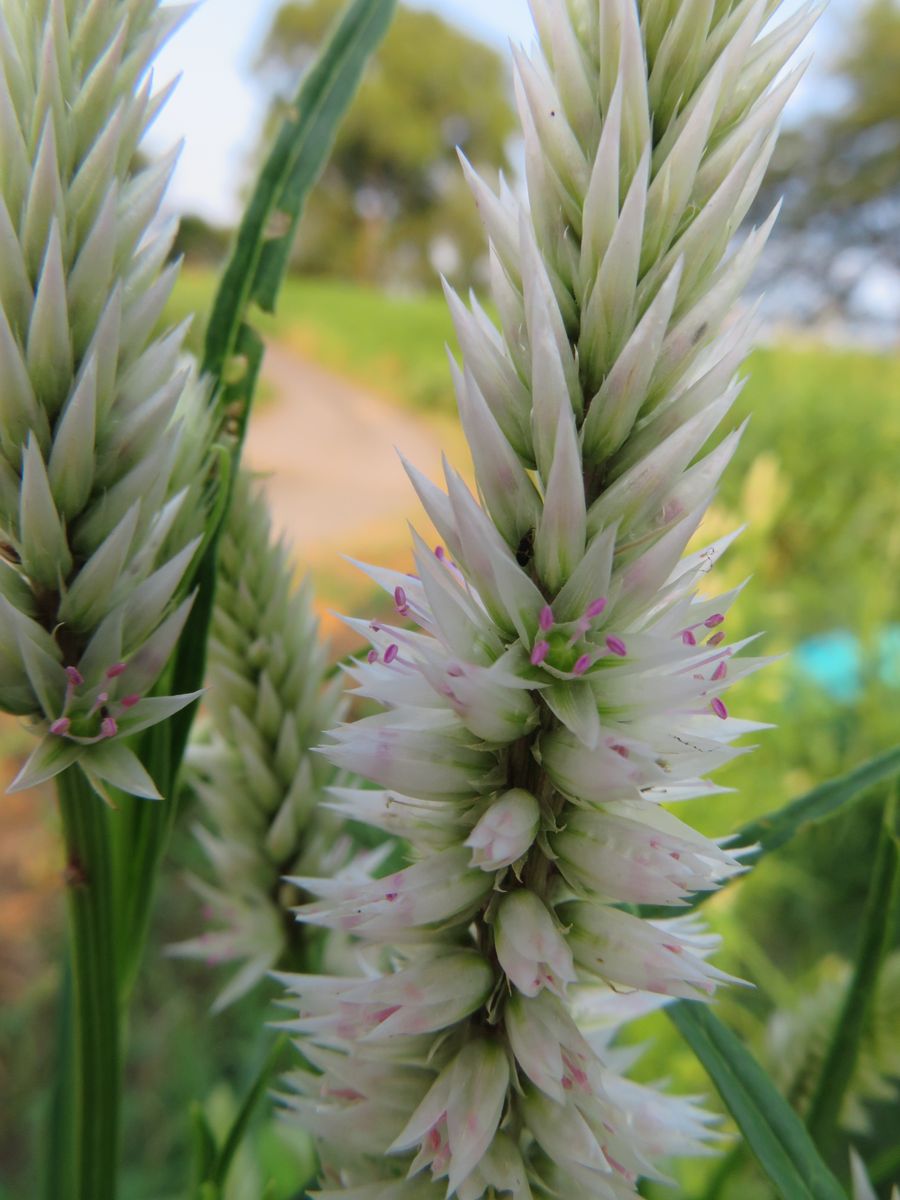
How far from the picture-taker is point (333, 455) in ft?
18.7

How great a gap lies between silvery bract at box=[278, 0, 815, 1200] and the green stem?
13cm

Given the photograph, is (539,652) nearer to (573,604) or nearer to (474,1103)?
(573,604)

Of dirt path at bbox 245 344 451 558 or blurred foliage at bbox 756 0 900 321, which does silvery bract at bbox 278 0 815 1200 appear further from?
blurred foliage at bbox 756 0 900 321

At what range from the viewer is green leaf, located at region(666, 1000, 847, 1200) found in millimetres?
384

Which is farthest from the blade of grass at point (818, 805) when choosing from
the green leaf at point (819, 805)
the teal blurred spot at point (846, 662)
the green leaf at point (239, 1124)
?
the teal blurred spot at point (846, 662)

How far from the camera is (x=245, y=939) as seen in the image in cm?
59

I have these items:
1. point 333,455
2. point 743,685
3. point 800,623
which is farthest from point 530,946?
point 333,455

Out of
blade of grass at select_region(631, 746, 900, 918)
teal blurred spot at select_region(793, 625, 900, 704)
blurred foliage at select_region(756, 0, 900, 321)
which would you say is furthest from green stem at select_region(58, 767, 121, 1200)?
blurred foliage at select_region(756, 0, 900, 321)

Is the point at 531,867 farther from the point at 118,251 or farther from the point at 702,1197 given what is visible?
the point at 702,1197

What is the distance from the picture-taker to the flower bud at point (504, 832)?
0.31 metres

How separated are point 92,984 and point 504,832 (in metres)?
0.25

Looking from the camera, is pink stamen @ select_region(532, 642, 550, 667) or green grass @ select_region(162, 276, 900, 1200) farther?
green grass @ select_region(162, 276, 900, 1200)

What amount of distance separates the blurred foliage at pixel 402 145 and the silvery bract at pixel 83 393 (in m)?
14.3

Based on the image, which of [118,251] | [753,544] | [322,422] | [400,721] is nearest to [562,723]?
[400,721]
